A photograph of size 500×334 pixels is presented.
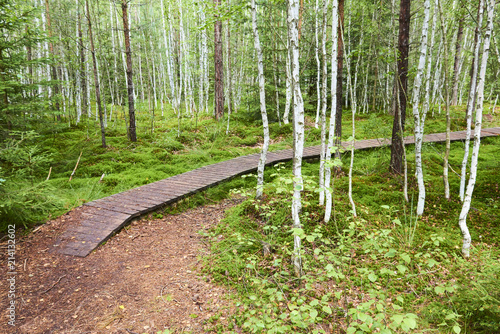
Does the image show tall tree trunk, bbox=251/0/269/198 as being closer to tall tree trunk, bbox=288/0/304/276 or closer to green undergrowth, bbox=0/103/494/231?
tall tree trunk, bbox=288/0/304/276

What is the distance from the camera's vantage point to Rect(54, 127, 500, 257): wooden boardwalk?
4211 mm

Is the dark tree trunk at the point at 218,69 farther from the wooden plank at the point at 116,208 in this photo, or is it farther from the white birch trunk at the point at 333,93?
the white birch trunk at the point at 333,93

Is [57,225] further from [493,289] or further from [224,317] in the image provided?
[493,289]

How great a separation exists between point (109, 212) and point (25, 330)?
8.40 ft

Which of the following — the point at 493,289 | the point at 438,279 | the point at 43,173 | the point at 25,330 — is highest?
the point at 43,173

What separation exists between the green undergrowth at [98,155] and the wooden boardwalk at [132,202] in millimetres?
598

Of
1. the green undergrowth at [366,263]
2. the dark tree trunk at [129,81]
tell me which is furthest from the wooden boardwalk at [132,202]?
the dark tree trunk at [129,81]

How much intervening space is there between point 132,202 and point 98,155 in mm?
4454

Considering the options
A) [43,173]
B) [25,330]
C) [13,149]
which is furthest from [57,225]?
[43,173]

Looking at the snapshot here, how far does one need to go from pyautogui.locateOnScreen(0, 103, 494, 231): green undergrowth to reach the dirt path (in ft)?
2.32

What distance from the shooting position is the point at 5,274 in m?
3.47

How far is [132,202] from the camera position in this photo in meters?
5.52

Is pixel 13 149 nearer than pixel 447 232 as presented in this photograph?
Yes

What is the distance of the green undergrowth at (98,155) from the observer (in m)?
4.28
